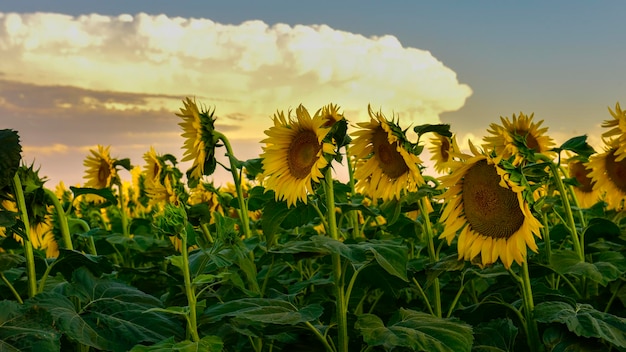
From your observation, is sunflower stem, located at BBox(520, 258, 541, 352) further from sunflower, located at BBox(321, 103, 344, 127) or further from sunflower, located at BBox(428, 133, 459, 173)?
sunflower, located at BBox(428, 133, 459, 173)

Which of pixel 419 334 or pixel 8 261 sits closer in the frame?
pixel 419 334

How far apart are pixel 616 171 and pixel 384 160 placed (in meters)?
1.25

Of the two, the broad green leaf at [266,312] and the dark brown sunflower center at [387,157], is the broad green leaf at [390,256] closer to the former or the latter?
the broad green leaf at [266,312]

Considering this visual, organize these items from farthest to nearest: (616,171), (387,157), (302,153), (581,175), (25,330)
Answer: (581,175)
(616,171)
(387,157)
(302,153)
(25,330)

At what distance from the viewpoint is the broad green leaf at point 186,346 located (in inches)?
69.0

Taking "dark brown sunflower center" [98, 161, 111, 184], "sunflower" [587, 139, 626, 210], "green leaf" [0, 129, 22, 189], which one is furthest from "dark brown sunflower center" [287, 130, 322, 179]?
"dark brown sunflower center" [98, 161, 111, 184]

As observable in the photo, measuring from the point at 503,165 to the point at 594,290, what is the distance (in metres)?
1.26

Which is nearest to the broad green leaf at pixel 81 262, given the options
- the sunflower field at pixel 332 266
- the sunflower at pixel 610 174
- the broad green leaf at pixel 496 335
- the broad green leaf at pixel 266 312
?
the sunflower field at pixel 332 266

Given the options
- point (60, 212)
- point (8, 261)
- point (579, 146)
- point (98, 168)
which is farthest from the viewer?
point (98, 168)

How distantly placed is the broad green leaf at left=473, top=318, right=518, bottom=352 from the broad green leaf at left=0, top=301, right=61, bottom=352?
1242 mm

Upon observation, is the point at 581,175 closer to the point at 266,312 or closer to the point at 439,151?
the point at 439,151

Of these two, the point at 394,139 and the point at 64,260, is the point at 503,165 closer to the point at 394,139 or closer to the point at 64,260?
the point at 394,139

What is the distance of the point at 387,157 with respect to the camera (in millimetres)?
2820

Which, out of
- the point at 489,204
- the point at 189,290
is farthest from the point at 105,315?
the point at 489,204
